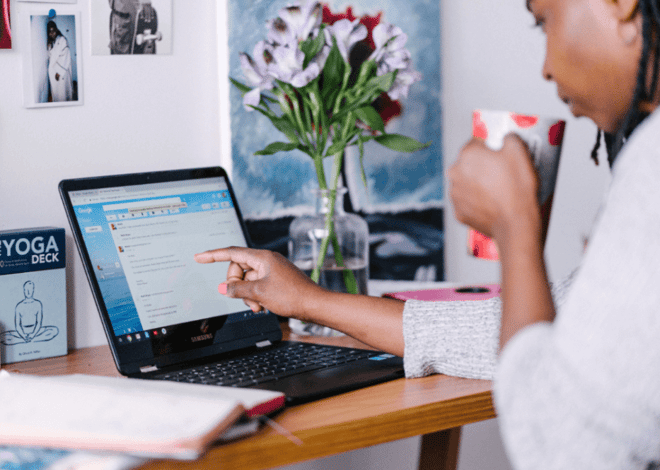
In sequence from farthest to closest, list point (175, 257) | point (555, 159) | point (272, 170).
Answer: point (272, 170)
point (175, 257)
point (555, 159)

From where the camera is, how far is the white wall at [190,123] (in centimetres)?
116

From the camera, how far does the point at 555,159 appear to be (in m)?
0.84

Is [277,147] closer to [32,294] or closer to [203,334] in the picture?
[203,334]

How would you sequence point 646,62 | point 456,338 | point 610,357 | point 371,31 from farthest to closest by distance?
point 371,31
point 456,338
point 646,62
point 610,357

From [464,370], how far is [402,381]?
8 cm

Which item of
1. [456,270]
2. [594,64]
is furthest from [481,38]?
[594,64]

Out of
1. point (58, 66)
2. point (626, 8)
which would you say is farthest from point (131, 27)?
point (626, 8)

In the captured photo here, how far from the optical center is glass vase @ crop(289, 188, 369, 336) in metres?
1.27

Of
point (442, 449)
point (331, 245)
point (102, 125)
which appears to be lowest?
point (442, 449)

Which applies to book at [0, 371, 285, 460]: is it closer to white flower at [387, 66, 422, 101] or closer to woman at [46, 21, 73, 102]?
woman at [46, 21, 73, 102]

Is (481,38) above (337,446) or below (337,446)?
above

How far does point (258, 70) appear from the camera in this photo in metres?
1.24

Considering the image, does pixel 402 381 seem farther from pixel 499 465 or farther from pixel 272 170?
pixel 499 465

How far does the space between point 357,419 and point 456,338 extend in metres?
0.23
